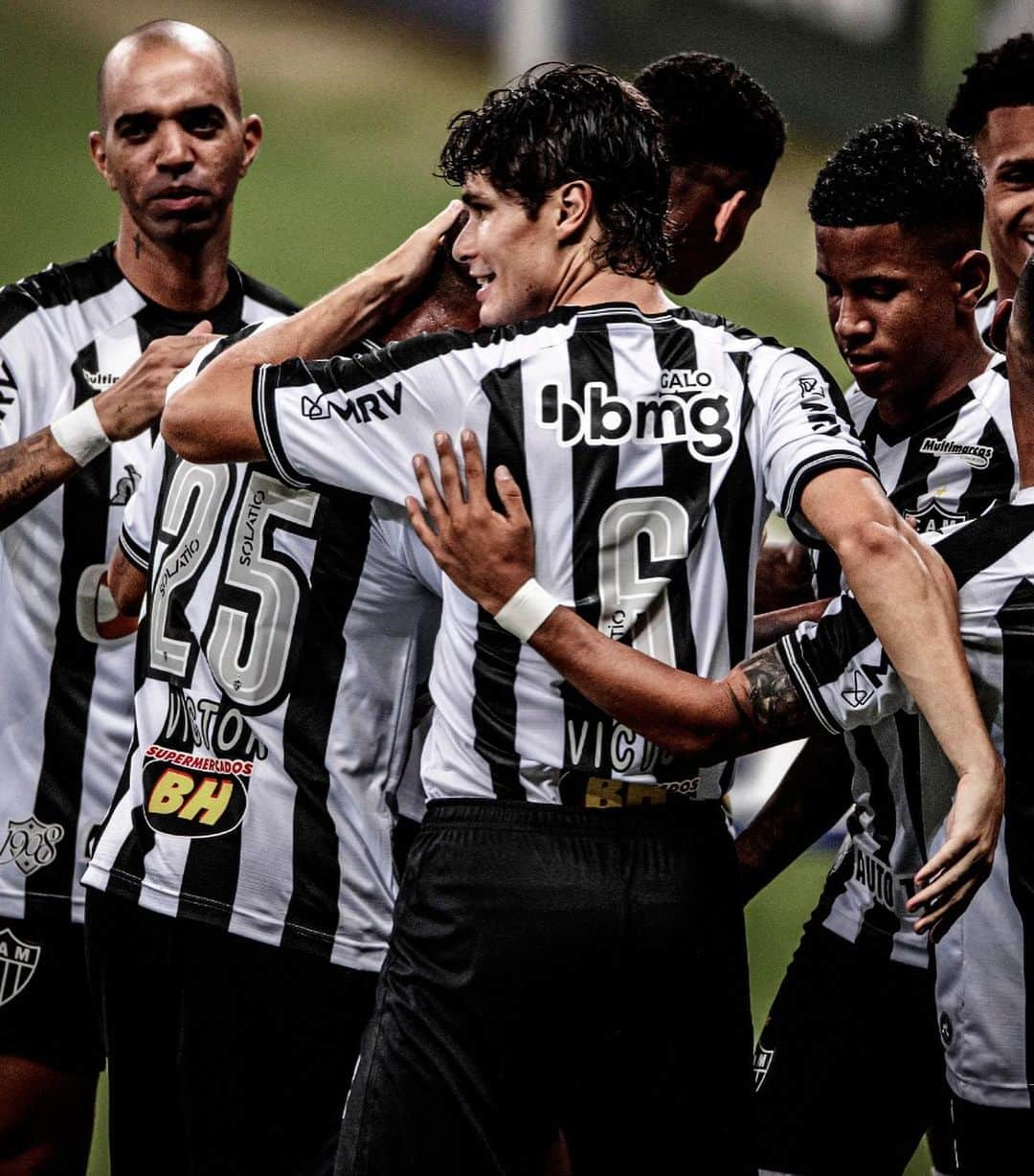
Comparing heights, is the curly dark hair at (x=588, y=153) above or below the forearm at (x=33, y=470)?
above

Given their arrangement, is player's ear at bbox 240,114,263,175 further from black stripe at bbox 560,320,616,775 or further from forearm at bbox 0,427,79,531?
black stripe at bbox 560,320,616,775

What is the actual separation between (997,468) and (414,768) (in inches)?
50.5

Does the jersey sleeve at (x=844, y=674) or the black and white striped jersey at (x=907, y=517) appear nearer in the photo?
the jersey sleeve at (x=844, y=674)

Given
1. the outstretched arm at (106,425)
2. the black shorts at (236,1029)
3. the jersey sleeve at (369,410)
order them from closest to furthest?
the jersey sleeve at (369,410), the black shorts at (236,1029), the outstretched arm at (106,425)

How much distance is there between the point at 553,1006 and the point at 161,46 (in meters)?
2.70

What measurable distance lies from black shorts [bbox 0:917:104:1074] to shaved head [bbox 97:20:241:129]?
78.1 inches

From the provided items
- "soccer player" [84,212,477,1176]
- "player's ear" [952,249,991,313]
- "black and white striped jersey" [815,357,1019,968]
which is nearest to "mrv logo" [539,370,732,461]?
"soccer player" [84,212,477,1176]

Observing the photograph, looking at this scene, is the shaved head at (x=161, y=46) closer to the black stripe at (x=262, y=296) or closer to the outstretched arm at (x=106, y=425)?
the black stripe at (x=262, y=296)

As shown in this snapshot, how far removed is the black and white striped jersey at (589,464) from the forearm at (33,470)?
1.06 metres

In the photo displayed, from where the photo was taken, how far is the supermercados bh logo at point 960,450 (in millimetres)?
3527

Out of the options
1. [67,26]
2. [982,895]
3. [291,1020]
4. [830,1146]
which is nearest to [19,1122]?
[291,1020]

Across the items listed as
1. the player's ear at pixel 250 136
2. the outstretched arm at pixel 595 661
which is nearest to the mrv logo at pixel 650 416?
the outstretched arm at pixel 595 661

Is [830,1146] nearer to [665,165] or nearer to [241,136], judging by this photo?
[665,165]

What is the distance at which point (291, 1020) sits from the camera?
3.16 metres
